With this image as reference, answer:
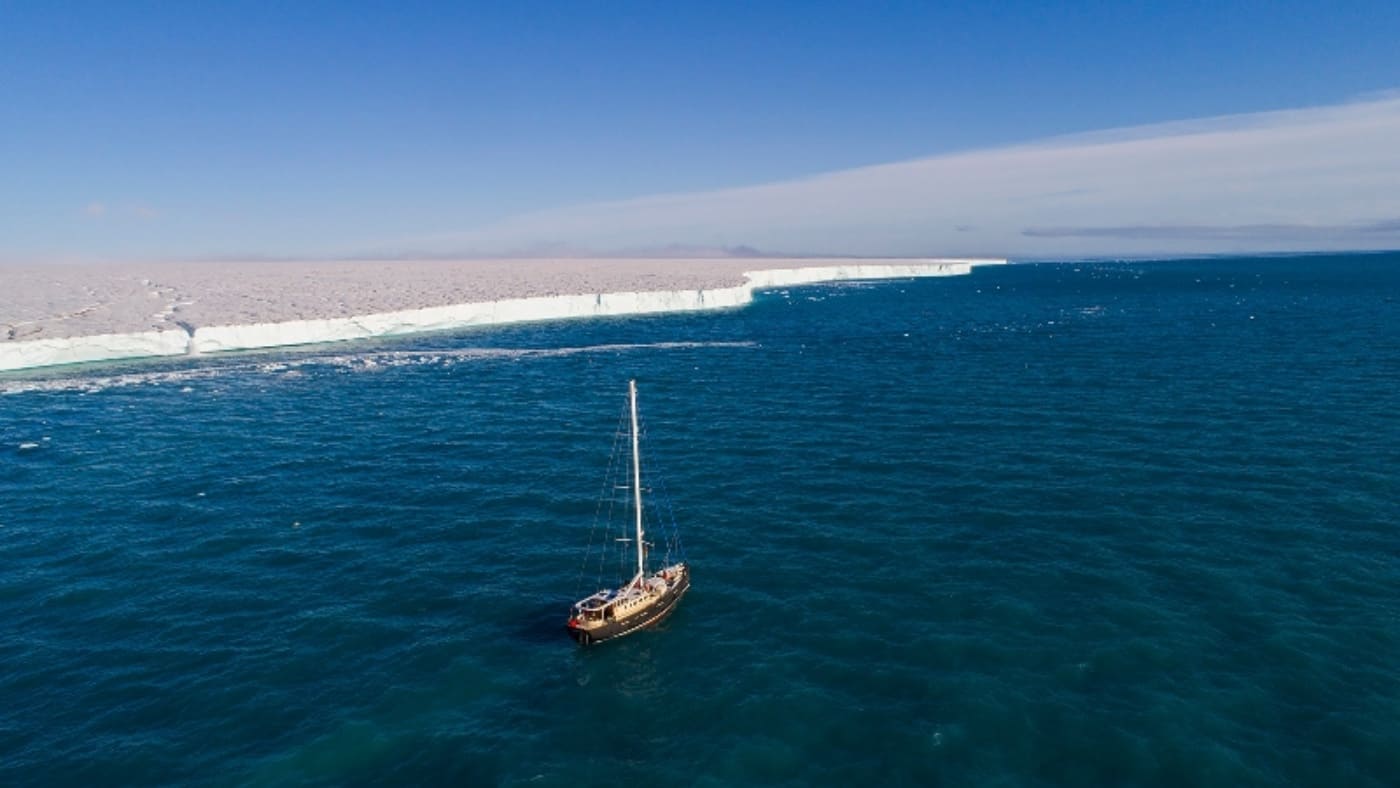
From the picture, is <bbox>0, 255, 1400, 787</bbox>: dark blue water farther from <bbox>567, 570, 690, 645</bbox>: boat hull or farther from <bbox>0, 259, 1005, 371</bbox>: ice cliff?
<bbox>0, 259, 1005, 371</bbox>: ice cliff

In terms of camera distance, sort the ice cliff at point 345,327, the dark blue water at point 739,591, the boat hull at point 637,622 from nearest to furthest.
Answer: the dark blue water at point 739,591, the boat hull at point 637,622, the ice cliff at point 345,327

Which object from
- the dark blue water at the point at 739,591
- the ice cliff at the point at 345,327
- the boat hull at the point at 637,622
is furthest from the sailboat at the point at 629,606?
the ice cliff at the point at 345,327

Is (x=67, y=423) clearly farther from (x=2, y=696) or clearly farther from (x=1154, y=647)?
(x=1154, y=647)

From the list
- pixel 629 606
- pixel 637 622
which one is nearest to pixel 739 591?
pixel 637 622

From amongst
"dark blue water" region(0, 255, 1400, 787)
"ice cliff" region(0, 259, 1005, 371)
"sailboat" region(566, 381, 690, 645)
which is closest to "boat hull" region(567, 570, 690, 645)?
"sailboat" region(566, 381, 690, 645)

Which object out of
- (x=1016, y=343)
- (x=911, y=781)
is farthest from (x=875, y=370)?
(x=911, y=781)

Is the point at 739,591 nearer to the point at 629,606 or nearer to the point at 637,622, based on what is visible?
the point at 637,622

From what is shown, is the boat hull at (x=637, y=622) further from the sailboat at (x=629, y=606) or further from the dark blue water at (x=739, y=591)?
the dark blue water at (x=739, y=591)
